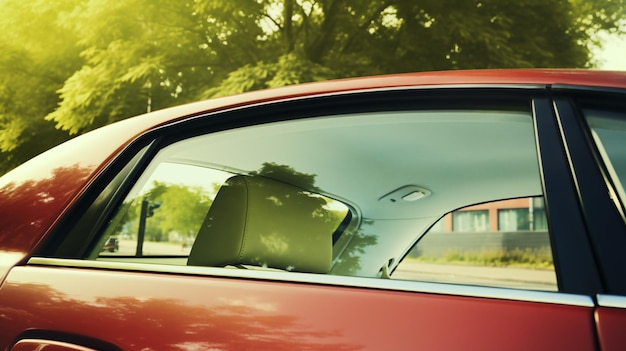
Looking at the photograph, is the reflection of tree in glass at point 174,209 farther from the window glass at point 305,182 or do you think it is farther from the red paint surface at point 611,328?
the red paint surface at point 611,328

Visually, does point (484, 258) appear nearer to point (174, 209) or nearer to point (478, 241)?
point (478, 241)

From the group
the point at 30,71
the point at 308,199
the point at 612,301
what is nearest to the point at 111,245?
the point at 308,199

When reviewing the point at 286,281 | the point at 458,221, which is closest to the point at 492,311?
the point at 286,281

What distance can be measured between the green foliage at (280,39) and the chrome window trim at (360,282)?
935 centimetres

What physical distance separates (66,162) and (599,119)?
150 centimetres

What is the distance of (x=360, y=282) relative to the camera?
4.37 feet

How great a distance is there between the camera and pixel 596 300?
1.13 m

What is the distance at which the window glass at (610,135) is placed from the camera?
130cm

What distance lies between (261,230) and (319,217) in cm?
21

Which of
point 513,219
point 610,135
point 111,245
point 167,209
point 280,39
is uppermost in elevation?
point 280,39

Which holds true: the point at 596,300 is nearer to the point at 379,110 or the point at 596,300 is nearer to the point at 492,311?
the point at 492,311

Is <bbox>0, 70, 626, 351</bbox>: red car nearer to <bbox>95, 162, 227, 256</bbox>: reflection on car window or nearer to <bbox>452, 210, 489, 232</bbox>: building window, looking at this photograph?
<bbox>95, 162, 227, 256</bbox>: reflection on car window

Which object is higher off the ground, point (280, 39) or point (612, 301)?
point (280, 39)

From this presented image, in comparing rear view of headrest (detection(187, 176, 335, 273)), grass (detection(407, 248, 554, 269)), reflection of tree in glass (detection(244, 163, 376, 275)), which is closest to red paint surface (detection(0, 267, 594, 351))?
rear view of headrest (detection(187, 176, 335, 273))
